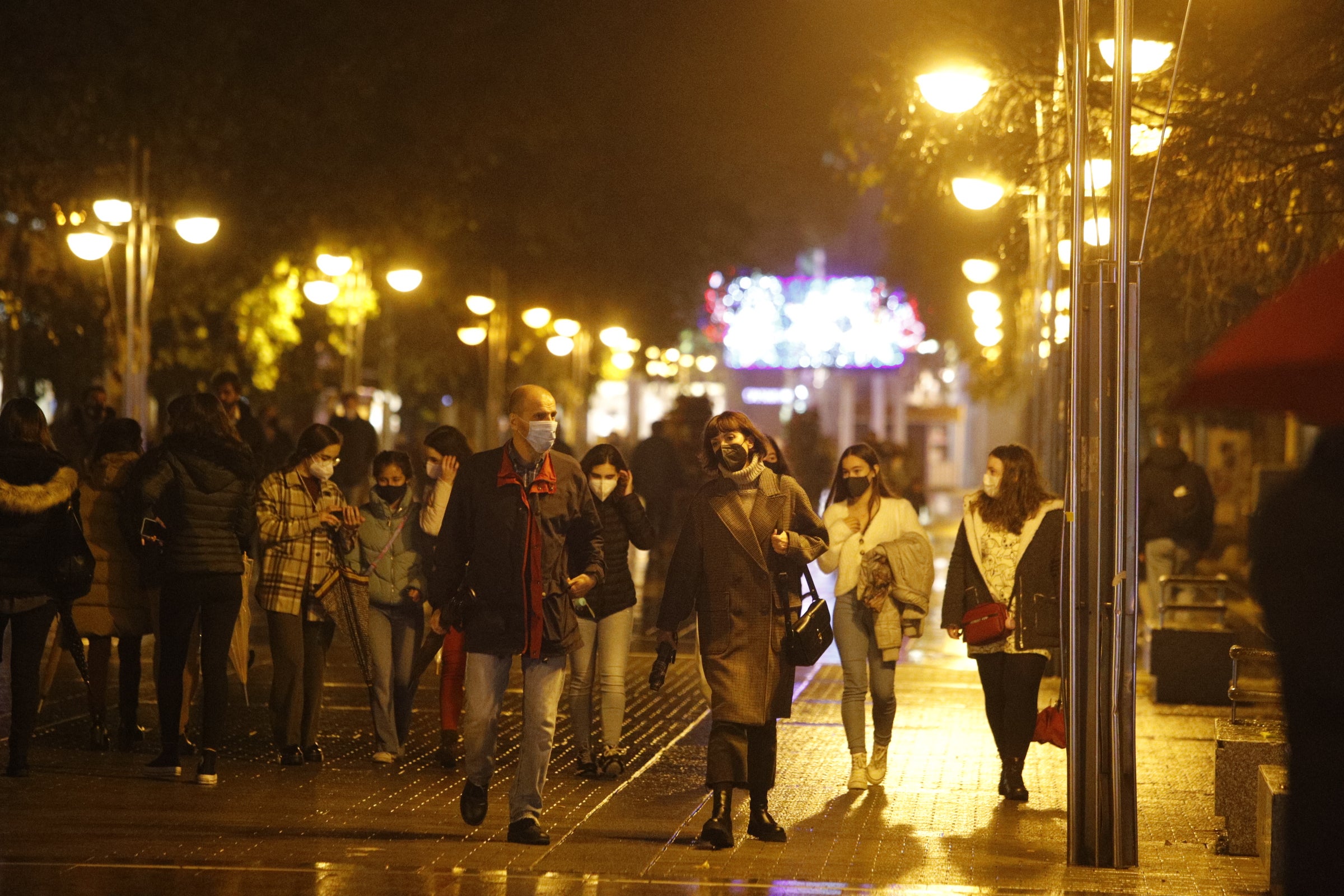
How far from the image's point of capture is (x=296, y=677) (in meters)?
10.2

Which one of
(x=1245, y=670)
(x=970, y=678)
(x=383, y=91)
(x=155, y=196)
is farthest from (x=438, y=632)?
(x=383, y=91)

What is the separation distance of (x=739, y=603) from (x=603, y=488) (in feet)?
7.42

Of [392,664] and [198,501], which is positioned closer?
[198,501]

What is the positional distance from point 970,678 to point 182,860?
871cm

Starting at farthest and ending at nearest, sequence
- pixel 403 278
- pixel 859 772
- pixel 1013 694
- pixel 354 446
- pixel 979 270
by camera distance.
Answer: pixel 403 278 < pixel 979 270 < pixel 354 446 < pixel 859 772 < pixel 1013 694

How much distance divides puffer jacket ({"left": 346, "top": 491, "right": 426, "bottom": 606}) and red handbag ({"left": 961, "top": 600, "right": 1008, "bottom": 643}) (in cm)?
297

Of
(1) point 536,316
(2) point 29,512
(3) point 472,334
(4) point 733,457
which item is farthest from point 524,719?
(3) point 472,334

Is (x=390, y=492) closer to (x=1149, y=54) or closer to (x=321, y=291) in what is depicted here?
(x=1149, y=54)

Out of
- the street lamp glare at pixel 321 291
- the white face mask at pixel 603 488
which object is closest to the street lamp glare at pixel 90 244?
the street lamp glare at pixel 321 291

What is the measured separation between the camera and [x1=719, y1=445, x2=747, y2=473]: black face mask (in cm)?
826

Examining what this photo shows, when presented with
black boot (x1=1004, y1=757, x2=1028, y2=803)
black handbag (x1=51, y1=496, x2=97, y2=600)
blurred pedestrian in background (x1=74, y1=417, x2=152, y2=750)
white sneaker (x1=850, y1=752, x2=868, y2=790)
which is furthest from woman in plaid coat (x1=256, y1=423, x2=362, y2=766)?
black boot (x1=1004, y1=757, x2=1028, y2=803)

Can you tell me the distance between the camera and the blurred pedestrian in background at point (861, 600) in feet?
32.3

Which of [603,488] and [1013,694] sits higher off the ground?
[603,488]

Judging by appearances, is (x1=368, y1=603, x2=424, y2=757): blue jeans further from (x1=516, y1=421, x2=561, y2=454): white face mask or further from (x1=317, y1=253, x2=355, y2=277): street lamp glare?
(x1=317, y1=253, x2=355, y2=277): street lamp glare
